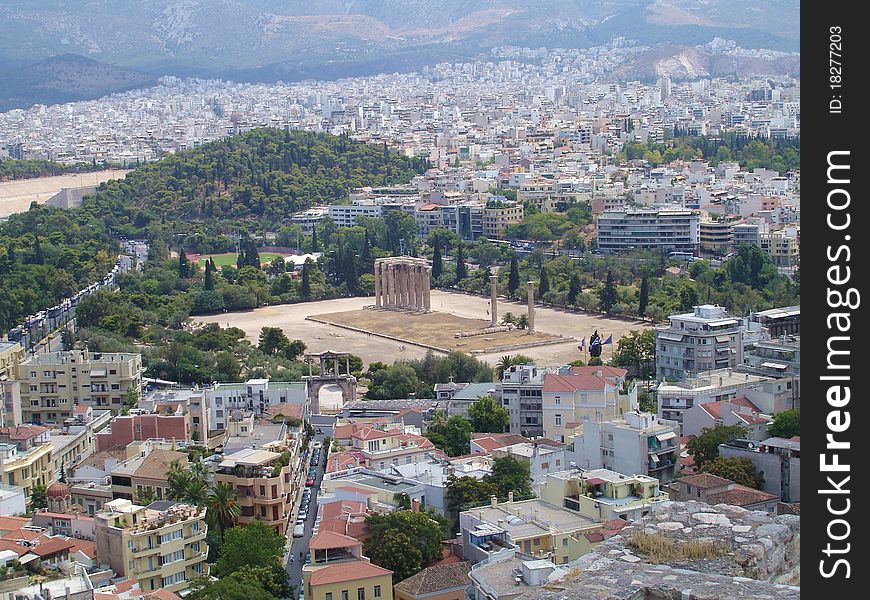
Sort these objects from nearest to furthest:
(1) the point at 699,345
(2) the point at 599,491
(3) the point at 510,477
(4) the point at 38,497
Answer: (2) the point at 599,491, (3) the point at 510,477, (4) the point at 38,497, (1) the point at 699,345

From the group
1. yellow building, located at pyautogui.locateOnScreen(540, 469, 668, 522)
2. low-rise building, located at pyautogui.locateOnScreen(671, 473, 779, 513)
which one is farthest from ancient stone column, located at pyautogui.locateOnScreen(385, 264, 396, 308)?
yellow building, located at pyautogui.locateOnScreen(540, 469, 668, 522)

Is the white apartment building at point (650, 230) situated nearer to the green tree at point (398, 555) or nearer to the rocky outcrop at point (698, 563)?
the green tree at point (398, 555)

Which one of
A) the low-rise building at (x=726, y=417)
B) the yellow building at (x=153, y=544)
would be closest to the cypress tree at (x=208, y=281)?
the low-rise building at (x=726, y=417)

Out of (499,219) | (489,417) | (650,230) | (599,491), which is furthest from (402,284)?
(599,491)

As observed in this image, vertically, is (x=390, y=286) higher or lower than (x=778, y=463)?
lower

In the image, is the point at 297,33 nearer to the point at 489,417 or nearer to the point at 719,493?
the point at 489,417
